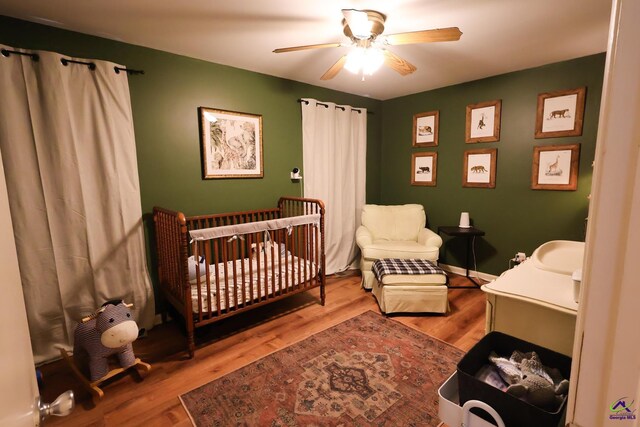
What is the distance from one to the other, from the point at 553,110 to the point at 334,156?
2.28m

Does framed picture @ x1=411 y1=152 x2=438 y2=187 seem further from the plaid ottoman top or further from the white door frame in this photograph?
the white door frame

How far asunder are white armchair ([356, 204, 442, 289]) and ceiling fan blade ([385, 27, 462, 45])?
81.2 inches

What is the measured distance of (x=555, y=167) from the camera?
117 inches

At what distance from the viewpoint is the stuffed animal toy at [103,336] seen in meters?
1.83

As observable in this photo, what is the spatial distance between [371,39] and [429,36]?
1.48 feet

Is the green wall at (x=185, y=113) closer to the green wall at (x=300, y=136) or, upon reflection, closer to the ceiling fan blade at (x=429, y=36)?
the green wall at (x=300, y=136)

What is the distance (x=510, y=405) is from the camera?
742mm

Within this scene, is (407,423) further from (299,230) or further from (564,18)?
(564,18)

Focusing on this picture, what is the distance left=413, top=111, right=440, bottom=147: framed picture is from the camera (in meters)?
3.83

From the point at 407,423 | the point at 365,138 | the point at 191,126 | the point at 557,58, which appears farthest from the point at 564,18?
the point at 191,126

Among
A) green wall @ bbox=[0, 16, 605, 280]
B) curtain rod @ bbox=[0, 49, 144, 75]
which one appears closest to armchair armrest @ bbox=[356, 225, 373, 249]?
green wall @ bbox=[0, 16, 605, 280]

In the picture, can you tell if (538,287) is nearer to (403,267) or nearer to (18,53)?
(403,267)

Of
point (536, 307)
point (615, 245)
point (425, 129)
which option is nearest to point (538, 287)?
point (536, 307)

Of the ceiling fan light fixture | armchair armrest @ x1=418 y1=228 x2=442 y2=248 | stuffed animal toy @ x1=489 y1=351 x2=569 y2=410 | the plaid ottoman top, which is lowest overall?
the plaid ottoman top
